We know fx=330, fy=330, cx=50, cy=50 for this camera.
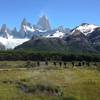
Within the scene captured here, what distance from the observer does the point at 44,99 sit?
4228 centimetres

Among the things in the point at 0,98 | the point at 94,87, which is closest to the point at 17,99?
the point at 0,98

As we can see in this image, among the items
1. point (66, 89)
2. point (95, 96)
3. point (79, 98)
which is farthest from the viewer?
point (66, 89)

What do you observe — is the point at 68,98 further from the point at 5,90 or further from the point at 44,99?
the point at 5,90

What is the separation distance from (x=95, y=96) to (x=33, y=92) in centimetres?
876

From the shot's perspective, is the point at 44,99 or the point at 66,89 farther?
the point at 66,89

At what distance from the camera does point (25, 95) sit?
4391 centimetres

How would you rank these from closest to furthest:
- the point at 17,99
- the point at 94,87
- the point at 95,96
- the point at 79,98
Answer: the point at 17,99 → the point at 79,98 → the point at 95,96 → the point at 94,87

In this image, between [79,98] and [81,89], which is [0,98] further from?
[81,89]

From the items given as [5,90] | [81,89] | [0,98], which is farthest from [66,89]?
[0,98]

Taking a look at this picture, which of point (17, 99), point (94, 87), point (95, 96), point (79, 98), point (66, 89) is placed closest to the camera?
point (17, 99)

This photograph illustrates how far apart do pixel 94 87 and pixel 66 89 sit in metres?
6.23

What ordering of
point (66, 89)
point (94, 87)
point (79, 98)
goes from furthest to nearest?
point (94, 87) < point (66, 89) < point (79, 98)

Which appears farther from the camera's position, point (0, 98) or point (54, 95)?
point (54, 95)

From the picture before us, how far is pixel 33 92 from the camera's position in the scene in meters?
46.7
